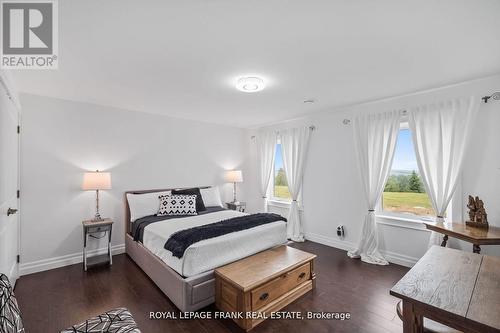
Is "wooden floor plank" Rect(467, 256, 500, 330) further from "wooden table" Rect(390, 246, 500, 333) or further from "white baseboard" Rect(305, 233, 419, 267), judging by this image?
"white baseboard" Rect(305, 233, 419, 267)

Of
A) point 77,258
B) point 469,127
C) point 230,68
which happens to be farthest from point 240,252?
point 469,127

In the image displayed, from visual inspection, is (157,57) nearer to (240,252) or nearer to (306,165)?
(240,252)

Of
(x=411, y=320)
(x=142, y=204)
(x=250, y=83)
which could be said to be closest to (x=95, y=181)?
(x=142, y=204)

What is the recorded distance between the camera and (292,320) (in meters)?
2.10

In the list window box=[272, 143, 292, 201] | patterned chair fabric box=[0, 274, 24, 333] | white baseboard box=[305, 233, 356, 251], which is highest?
window box=[272, 143, 292, 201]

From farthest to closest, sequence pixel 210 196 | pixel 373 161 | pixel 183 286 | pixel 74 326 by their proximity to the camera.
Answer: pixel 210 196 → pixel 373 161 → pixel 183 286 → pixel 74 326

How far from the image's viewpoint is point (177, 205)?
12.1ft

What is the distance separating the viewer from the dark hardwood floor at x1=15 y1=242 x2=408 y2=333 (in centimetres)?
202

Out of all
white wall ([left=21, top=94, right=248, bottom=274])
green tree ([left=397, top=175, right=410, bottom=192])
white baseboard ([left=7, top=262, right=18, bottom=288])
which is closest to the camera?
white baseboard ([left=7, top=262, right=18, bottom=288])

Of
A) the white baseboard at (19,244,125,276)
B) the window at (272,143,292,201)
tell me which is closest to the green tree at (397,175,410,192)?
the window at (272,143,292,201)

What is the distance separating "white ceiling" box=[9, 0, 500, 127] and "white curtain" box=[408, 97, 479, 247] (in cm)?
38

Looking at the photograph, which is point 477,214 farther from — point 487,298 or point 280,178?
Result: point 280,178

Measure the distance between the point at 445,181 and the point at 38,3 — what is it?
4413mm

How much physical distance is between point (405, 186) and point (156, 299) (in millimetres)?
3741
